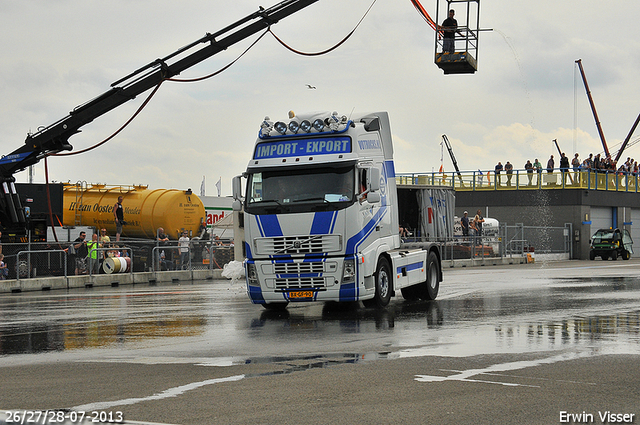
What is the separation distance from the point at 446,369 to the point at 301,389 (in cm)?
181

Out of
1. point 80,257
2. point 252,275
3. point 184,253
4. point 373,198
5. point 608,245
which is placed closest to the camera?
point 373,198

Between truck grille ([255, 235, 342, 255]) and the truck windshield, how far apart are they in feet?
1.66

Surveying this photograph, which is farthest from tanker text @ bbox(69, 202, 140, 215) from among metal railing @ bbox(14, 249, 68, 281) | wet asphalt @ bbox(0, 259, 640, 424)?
wet asphalt @ bbox(0, 259, 640, 424)

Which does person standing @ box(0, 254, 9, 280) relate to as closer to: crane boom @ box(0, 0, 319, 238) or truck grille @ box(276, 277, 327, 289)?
crane boom @ box(0, 0, 319, 238)

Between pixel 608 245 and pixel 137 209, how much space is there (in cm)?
2961

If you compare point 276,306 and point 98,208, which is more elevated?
point 98,208

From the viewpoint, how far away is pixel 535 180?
52.5 metres

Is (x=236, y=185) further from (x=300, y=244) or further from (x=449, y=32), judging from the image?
(x=449, y=32)

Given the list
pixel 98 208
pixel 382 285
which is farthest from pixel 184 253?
pixel 382 285

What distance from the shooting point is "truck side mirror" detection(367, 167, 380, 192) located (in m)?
13.7

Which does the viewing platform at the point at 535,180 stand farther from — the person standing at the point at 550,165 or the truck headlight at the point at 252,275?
the truck headlight at the point at 252,275

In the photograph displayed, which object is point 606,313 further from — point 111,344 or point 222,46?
point 222,46

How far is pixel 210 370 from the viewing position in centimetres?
834

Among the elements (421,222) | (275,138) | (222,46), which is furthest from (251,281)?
(222,46)
